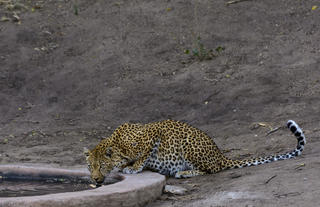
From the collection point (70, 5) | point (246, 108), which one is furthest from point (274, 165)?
point (70, 5)

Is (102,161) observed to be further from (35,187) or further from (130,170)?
(35,187)

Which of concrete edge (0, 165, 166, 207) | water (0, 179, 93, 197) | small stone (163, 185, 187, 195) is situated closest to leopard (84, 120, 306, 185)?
water (0, 179, 93, 197)

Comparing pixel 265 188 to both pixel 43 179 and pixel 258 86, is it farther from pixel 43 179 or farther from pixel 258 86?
pixel 258 86

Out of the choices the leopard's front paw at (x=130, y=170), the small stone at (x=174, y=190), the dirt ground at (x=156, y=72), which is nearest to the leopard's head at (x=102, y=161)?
the leopard's front paw at (x=130, y=170)

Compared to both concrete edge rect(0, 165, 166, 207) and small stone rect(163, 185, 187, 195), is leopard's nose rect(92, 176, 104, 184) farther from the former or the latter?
small stone rect(163, 185, 187, 195)

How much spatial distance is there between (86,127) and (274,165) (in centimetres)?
534

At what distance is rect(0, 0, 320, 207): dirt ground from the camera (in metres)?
11.2

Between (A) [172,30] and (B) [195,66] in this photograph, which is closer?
(B) [195,66]

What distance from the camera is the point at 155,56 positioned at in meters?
14.6

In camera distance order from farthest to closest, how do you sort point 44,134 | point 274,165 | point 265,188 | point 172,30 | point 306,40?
point 172,30
point 306,40
point 44,134
point 274,165
point 265,188

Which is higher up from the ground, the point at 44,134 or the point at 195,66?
the point at 195,66

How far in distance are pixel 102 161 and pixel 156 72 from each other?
6100mm

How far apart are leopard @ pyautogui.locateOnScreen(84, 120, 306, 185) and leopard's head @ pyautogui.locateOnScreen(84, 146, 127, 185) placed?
0.01 m

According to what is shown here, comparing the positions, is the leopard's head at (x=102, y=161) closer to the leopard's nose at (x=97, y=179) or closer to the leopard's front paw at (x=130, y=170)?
the leopard's nose at (x=97, y=179)
